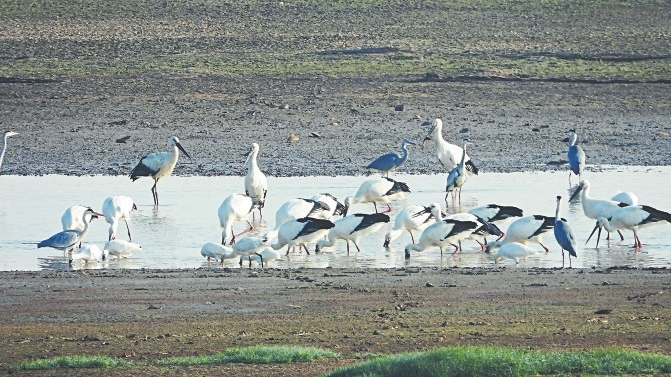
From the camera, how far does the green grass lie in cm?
786

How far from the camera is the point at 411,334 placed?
347 inches

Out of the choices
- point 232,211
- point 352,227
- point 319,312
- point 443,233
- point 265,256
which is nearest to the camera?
point 319,312

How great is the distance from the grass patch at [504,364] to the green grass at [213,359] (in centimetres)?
73

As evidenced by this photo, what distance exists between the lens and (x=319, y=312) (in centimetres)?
966

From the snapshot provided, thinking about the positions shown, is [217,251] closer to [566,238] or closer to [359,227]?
[359,227]

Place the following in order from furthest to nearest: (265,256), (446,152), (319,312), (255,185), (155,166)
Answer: (446,152), (155,166), (255,185), (265,256), (319,312)

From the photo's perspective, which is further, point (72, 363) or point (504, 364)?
point (72, 363)

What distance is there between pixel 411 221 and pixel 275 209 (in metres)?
2.98

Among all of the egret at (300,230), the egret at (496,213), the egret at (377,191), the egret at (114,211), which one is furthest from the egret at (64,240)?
the egret at (496,213)

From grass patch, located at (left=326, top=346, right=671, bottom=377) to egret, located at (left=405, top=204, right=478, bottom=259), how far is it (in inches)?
213

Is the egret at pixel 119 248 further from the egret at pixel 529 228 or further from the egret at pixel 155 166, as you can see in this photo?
the egret at pixel 155 166

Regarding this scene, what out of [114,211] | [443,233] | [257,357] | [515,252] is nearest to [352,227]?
[443,233]

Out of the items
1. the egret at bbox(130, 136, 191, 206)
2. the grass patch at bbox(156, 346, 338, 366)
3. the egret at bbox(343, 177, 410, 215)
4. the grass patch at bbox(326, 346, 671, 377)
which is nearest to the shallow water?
the egret at bbox(130, 136, 191, 206)

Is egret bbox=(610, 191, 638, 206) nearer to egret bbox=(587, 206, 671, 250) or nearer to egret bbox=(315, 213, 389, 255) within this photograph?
egret bbox=(587, 206, 671, 250)
